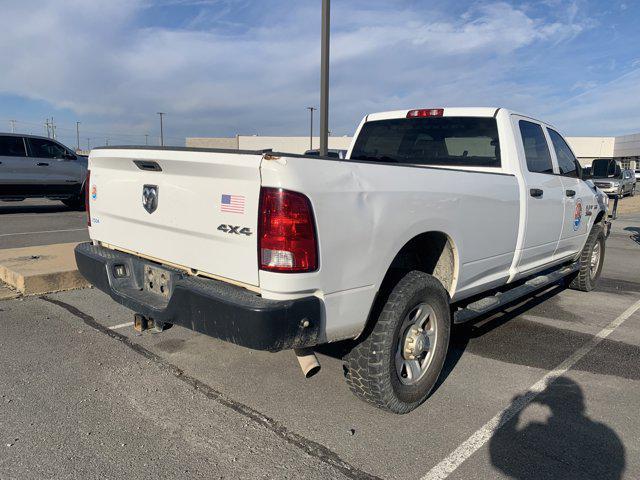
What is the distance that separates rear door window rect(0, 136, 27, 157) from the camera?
492 inches

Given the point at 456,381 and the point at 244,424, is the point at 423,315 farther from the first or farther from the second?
the point at 244,424

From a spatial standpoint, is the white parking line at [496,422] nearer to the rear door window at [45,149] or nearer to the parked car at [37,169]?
the parked car at [37,169]

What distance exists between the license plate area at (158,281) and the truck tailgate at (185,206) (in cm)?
8

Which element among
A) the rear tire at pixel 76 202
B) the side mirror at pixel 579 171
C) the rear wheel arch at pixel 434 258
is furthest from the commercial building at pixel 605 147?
the rear wheel arch at pixel 434 258

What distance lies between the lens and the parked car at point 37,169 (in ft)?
41.2

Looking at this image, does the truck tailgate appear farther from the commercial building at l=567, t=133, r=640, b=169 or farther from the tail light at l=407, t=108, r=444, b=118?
the commercial building at l=567, t=133, r=640, b=169

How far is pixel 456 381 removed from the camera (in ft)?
12.1

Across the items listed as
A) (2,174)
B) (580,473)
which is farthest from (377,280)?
(2,174)

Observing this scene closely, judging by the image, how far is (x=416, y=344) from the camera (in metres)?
3.15

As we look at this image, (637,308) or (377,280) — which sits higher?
(377,280)

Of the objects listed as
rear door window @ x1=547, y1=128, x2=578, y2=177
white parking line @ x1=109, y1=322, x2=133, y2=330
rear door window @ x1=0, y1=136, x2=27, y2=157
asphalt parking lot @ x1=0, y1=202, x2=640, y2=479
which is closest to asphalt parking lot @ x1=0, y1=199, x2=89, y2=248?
rear door window @ x1=0, y1=136, x2=27, y2=157

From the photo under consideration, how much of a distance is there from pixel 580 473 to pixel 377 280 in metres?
1.42

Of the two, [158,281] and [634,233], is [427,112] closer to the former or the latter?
[158,281]

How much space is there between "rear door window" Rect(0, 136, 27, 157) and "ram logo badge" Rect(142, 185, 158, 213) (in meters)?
11.6
